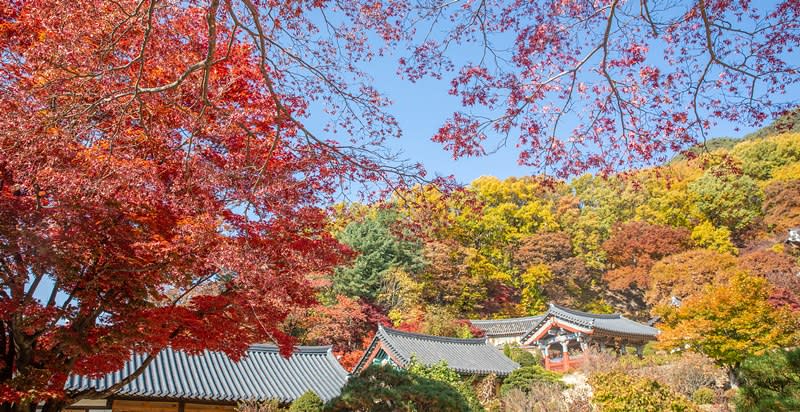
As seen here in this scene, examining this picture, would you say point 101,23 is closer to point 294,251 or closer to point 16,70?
point 16,70

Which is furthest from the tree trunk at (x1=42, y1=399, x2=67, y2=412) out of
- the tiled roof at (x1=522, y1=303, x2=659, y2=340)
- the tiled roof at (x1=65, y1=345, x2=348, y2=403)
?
the tiled roof at (x1=522, y1=303, x2=659, y2=340)

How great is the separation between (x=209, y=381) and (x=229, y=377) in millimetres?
643

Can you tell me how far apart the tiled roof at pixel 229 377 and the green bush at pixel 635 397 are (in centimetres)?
565

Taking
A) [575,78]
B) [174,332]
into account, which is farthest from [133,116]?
[575,78]

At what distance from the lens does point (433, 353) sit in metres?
17.6

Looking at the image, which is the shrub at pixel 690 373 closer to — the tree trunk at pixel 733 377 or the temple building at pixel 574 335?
the tree trunk at pixel 733 377

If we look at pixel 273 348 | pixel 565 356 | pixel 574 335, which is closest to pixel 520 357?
pixel 565 356

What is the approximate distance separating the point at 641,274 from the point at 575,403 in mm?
21548

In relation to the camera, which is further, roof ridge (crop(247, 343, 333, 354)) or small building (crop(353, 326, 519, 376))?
small building (crop(353, 326, 519, 376))

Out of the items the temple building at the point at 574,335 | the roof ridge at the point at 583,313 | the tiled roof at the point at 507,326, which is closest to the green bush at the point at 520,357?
the temple building at the point at 574,335

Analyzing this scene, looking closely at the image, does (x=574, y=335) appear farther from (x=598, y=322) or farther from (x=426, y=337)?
(x=426, y=337)

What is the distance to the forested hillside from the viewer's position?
877 inches

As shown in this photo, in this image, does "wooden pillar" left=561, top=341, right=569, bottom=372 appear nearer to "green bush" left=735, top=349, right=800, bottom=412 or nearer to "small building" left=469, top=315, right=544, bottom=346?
"small building" left=469, top=315, right=544, bottom=346

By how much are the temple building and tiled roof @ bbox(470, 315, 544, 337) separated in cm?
51
